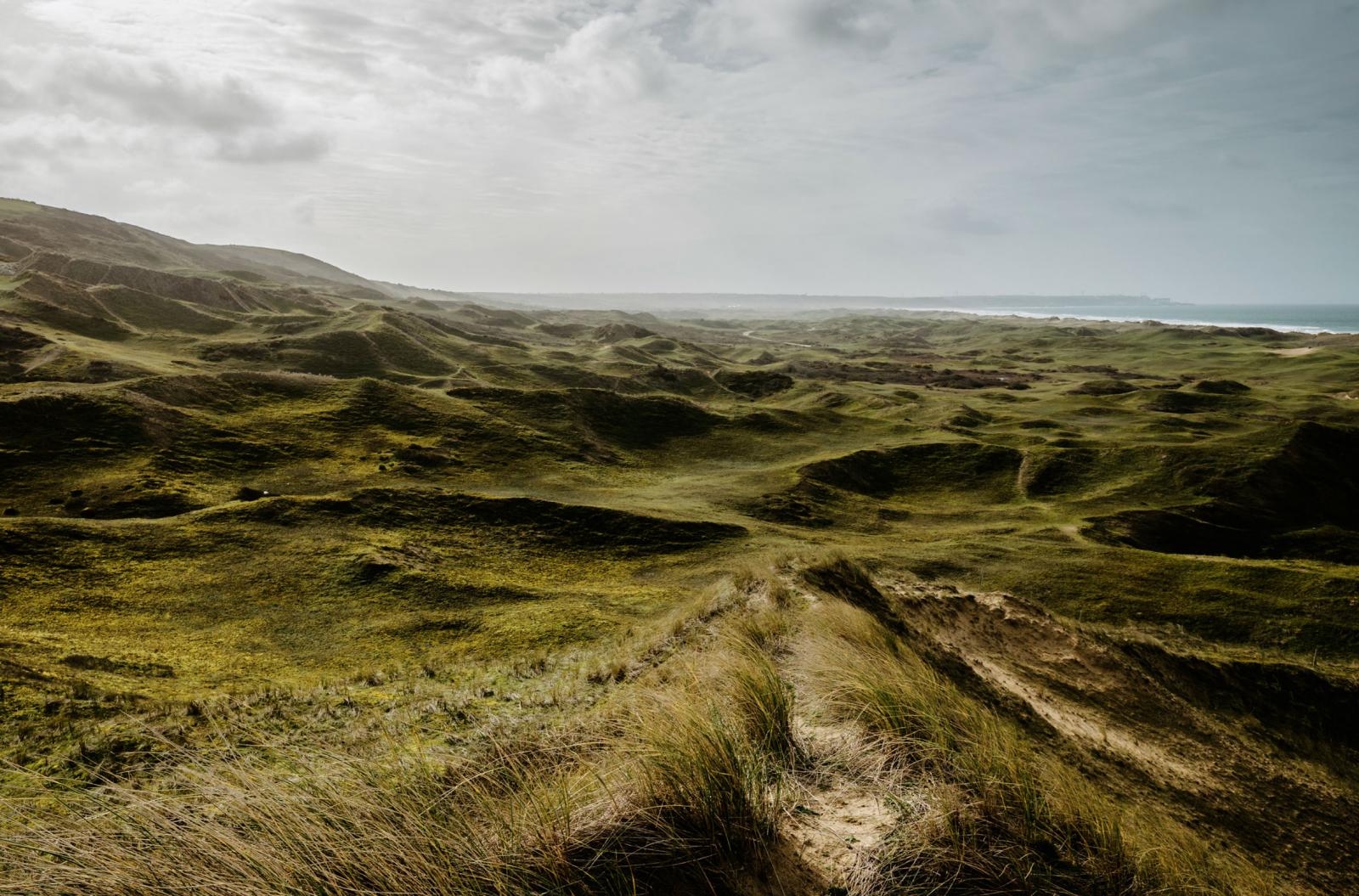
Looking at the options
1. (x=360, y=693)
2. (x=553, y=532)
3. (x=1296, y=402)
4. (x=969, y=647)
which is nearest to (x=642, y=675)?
(x=360, y=693)

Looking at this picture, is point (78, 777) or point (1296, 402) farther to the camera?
point (1296, 402)

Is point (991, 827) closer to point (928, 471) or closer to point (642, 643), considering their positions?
point (642, 643)

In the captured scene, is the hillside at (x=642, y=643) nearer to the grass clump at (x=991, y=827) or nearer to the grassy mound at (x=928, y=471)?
the grass clump at (x=991, y=827)

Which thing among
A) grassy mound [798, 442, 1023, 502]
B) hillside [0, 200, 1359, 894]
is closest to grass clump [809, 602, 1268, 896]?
hillside [0, 200, 1359, 894]

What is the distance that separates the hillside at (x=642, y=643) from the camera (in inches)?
193

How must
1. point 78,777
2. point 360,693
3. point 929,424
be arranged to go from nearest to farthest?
point 78,777 < point 360,693 < point 929,424

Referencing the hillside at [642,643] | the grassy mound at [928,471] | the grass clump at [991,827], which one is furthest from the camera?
the grassy mound at [928,471]

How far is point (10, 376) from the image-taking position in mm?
44688

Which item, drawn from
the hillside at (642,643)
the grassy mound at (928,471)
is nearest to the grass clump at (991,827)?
the hillside at (642,643)

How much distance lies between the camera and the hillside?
489 centimetres

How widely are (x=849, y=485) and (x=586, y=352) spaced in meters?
83.7

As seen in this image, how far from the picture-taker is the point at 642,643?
1455 cm

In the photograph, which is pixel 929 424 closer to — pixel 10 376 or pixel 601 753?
pixel 601 753

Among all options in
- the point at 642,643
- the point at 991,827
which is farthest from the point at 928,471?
the point at 991,827
